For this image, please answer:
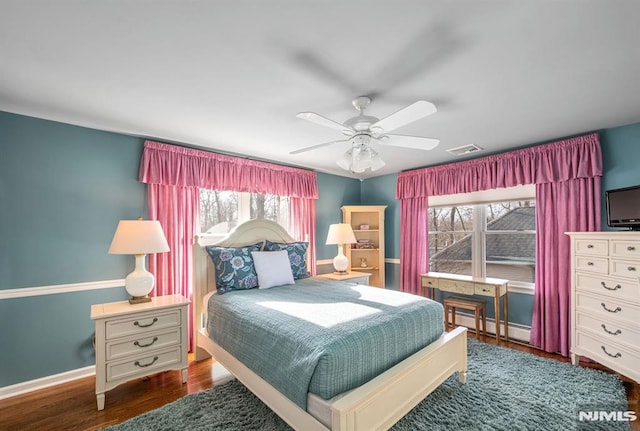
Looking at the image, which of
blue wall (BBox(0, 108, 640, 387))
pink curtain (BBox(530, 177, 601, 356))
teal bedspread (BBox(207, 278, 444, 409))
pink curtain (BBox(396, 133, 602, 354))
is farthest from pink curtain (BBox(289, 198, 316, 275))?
pink curtain (BBox(530, 177, 601, 356))

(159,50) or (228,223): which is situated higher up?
(159,50)

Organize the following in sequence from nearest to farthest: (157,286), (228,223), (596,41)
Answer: (596,41) → (157,286) → (228,223)

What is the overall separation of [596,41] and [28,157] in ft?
13.5

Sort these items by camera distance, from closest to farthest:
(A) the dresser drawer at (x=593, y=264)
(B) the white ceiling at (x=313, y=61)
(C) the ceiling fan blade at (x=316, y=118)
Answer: (B) the white ceiling at (x=313, y=61)
(C) the ceiling fan blade at (x=316, y=118)
(A) the dresser drawer at (x=593, y=264)

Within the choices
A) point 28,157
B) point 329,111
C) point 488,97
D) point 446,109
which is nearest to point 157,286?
point 28,157

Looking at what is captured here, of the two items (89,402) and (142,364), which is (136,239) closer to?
(142,364)

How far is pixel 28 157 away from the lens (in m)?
2.55

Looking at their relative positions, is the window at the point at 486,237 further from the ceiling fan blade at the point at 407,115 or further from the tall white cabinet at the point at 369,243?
the ceiling fan blade at the point at 407,115

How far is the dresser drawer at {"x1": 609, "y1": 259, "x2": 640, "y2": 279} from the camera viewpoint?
2445 millimetres

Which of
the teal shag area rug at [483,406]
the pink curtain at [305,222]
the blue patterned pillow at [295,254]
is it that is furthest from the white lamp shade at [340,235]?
the teal shag area rug at [483,406]

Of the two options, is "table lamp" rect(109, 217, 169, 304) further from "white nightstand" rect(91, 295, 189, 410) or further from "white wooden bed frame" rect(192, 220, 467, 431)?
"white wooden bed frame" rect(192, 220, 467, 431)

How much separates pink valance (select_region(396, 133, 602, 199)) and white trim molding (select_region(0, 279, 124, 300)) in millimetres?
4035

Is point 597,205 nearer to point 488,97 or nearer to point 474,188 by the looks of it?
point 474,188

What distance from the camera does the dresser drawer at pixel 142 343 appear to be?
2.36 meters
